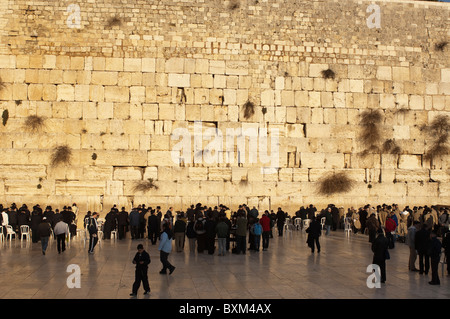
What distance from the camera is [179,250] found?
12703mm

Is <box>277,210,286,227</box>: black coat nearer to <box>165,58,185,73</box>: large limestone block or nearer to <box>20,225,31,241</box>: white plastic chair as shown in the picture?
<box>165,58,185,73</box>: large limestone block

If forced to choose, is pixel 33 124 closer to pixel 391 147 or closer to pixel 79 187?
pixel 79 187

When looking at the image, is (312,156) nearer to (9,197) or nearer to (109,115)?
(109,115)

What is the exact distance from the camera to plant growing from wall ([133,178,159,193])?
18.2 metres

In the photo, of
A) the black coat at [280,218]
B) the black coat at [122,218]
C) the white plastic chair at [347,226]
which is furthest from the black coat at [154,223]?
the white plastic chair at [347,226]

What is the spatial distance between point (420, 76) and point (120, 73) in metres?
12.2

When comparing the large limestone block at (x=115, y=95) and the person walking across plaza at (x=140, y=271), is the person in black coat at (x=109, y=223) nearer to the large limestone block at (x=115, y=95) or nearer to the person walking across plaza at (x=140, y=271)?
the large limestone block at (x=115, y=95)

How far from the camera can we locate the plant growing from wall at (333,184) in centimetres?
1917

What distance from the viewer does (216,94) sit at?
1898cm

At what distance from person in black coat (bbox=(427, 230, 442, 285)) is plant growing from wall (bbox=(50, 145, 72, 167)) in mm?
13141

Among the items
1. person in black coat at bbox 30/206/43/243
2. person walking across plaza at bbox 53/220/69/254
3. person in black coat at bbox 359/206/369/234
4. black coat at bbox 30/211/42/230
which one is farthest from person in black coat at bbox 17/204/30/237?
person in black coat at bbox 359/206/369/234


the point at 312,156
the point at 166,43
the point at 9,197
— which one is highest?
the point at 166,43

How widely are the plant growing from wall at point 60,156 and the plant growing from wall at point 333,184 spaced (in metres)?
9.62

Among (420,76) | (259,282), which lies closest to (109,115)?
(259,282)
